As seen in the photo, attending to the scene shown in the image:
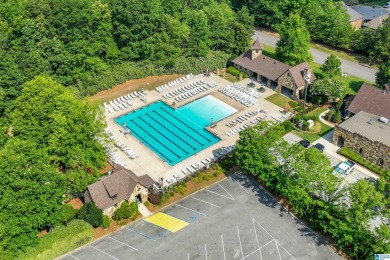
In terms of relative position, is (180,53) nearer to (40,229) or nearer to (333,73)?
(333,73)

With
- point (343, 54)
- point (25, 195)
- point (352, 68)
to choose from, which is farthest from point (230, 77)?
point (25, 195)

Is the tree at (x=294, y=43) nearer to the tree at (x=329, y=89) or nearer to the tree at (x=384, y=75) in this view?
the tree at (x=329, y=89)

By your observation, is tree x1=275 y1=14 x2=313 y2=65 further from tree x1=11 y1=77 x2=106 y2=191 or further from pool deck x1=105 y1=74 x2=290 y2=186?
tree x1=11 y1=77 x2=106 y2=191

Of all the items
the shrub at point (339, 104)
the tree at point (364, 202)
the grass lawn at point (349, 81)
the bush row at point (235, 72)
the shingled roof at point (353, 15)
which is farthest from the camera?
the shingled roof at point (353, 15)

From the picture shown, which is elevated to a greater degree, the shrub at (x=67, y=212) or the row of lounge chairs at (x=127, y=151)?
the shrub at (x=67, y=212)

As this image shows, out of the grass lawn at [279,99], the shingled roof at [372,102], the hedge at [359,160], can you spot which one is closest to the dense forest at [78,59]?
the grass lawn at [279,99]

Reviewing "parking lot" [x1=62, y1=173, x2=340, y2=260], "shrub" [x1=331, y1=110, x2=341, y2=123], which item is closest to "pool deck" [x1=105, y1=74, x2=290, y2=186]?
"parking lot" [x1=62, y1=173, x2=340, y2=260]
